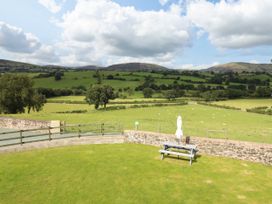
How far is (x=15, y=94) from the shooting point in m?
55.5

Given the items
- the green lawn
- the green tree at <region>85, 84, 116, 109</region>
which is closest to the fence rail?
the green lawn

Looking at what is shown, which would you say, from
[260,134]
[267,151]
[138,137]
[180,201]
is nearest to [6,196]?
[180,201]

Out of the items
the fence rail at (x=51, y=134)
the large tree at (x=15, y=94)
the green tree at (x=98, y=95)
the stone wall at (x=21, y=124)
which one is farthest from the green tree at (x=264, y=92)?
the stone wall at (x=21, y=124)

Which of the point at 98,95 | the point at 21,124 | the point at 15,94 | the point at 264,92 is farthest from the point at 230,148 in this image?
the point at 264,92

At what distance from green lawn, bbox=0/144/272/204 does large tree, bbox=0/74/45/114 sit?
4242 centimetres

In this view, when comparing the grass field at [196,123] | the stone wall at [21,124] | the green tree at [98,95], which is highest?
the green tree at [98,95]

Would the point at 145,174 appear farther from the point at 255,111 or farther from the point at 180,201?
the point at 255,111

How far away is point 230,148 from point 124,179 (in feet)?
28.2

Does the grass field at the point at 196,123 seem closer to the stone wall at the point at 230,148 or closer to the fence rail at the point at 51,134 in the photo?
the stone wall at the point at 230,148

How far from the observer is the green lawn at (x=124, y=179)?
11602 mm

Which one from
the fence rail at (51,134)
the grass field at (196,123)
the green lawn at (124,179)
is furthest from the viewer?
the grass field at (196,123)

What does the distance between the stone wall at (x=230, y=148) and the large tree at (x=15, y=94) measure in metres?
44.5

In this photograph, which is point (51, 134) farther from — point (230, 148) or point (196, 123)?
point (196, 123)

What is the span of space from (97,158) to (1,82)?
48427mm
